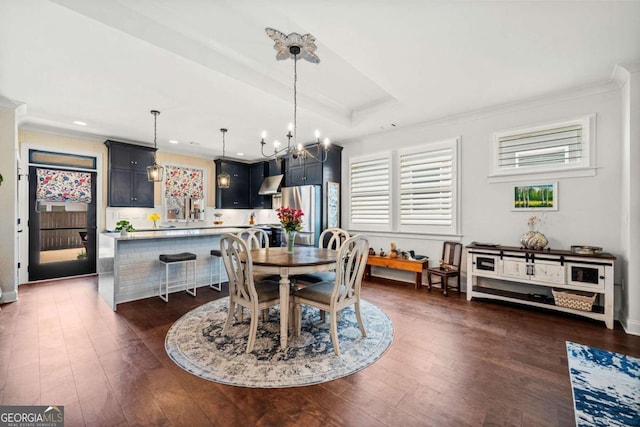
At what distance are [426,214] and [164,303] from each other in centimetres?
423

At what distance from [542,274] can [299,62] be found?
12.5 feet

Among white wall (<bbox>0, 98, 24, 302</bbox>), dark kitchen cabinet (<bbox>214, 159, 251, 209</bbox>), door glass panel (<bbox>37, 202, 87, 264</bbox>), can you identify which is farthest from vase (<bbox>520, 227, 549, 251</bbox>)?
door glass panel (<bbox>37, 202, 87, 264</bbox>)

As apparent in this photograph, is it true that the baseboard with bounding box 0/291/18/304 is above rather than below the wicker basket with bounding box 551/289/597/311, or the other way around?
below

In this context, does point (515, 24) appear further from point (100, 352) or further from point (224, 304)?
point (100, 352)

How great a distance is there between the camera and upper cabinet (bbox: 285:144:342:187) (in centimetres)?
569

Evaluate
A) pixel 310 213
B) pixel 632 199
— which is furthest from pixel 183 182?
pixel 632 199

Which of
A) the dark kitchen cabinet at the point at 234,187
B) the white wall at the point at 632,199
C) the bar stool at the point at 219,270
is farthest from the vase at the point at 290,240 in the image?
the dark kitchen cabinet at the point at 234,187

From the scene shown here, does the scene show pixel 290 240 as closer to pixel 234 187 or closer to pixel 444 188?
pixel 444 188

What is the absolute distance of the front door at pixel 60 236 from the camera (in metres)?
4.91

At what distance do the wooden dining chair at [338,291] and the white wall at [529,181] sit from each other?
2499 mm

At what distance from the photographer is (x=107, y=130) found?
506 centimetres

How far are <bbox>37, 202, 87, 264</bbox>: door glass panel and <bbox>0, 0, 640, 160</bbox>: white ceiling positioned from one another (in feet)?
5.41

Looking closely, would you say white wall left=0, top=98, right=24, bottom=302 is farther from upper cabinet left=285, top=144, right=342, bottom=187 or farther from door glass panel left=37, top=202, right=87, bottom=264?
upper cabinet left=285, top=144, right=342, bottom=187

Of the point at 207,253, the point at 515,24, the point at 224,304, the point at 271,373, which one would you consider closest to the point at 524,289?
the point at 515,24
